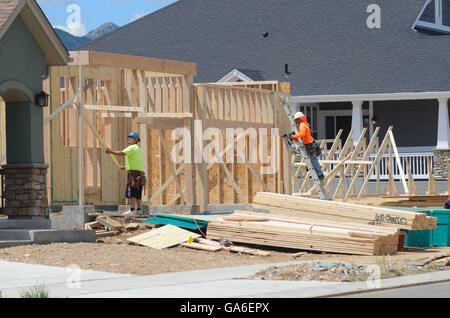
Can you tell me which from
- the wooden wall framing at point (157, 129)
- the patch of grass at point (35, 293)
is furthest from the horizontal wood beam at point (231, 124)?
the patch of grass at point (35, 293)

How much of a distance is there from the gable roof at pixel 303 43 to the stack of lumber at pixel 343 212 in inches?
612

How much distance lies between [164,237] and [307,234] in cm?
262

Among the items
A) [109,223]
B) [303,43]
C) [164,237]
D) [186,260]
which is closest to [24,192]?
[109,223]

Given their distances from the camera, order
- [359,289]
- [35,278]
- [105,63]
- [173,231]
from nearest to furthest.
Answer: [359,289] < [35,278] < [173,231] < [105,63]

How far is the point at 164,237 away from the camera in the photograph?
17109mm

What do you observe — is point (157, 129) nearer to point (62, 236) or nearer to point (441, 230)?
point (62, 236)

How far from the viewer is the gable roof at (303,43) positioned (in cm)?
3419

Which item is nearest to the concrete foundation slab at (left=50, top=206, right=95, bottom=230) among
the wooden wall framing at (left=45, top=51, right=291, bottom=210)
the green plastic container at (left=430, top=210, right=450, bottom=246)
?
the wooden wall framing at (left=45, top=51, right=291, bottom=210)

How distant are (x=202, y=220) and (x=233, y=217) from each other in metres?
0.62

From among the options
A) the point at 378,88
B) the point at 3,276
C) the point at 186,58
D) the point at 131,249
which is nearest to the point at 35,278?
the point at 3,276

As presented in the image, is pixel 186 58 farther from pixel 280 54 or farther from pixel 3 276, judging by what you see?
pixel 3 276

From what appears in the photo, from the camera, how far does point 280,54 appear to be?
3616cm

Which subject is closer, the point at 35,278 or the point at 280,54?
the point at 35,278

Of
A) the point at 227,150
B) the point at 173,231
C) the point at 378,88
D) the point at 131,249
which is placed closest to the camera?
the point at 131,249
